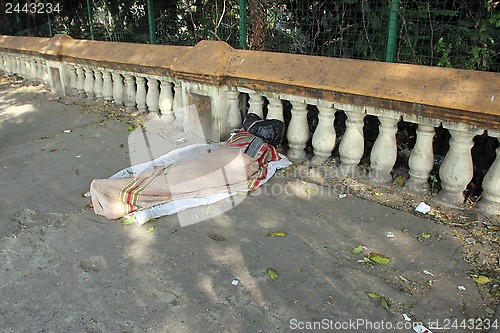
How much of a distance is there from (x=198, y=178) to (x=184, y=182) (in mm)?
120

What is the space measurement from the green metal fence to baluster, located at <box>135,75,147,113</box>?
1.06 m

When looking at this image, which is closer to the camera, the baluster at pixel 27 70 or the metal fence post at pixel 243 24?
the metal fence post at pixel 243 24

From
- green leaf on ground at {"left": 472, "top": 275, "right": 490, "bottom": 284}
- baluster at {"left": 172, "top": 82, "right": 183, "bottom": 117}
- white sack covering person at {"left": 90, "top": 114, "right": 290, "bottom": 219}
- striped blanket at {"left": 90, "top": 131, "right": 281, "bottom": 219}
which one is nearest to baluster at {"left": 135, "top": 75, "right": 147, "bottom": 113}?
baluster at {"left": 172, "top": 82, "right": 183, "bottom": 117}

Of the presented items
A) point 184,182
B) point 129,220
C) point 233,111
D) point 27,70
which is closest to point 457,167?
point 184,182

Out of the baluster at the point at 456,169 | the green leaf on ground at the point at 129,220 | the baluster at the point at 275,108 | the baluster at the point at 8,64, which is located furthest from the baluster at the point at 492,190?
the baluster at the point at 8,64

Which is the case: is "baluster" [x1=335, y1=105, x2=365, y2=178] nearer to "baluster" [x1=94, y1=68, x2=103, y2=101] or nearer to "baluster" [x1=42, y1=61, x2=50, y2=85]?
"baluster" [x1=94, y1=68, x2=103, y2=101]

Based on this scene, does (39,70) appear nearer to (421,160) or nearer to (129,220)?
(129,220)

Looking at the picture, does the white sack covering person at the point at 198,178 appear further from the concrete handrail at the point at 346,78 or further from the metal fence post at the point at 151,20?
the metal fence post at the point at 151,20

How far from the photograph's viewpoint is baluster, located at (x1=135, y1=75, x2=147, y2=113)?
6.21 m

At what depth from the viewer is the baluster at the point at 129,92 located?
21.1 ft

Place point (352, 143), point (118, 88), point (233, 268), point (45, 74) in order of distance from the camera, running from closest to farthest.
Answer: point (233, 268) → point (352, 143) → point (118, 88) → point (45, 74)

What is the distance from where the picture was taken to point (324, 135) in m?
4.14

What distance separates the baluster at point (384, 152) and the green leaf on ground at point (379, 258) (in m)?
1.10

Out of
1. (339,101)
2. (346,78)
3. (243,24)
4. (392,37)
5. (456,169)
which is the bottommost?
(456,169)
